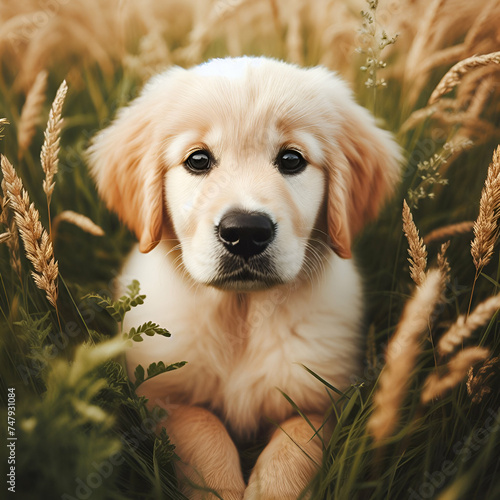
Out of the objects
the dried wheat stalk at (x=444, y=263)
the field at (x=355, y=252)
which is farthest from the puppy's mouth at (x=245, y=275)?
the dried wheat stalk at (x=444, y=263)

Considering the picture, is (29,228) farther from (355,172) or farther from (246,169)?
(355,172)

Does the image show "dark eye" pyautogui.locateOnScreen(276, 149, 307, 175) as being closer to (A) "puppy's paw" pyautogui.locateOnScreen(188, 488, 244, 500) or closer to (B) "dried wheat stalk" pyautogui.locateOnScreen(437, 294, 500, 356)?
(B) "dried wheat stalk" pyautogui.locateOnScreen(437, 294, 500, 356)

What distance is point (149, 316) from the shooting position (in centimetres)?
201

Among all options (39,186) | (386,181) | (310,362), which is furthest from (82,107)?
(310,362)

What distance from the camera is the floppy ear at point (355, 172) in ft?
6.22

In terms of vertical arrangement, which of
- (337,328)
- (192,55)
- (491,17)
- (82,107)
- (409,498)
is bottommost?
(409,498)

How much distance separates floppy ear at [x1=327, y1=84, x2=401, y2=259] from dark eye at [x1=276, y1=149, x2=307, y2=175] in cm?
14

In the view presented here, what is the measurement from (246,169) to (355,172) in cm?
55

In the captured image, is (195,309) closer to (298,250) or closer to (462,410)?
(298,250)

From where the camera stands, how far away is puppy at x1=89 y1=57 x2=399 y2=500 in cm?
165

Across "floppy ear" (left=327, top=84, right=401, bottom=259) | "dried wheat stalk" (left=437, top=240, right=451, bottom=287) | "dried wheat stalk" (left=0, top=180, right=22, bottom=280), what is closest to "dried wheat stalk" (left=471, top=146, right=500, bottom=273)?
"dried wheat stalk" (left=437, top=240, right=451, bottom=287)

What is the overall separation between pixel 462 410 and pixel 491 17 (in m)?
2.04

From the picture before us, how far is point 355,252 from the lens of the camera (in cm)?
264

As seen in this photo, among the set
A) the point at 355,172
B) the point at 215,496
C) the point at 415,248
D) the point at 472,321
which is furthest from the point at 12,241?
the point at 472,321
